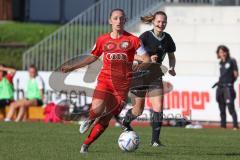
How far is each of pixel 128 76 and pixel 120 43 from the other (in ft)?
1.67

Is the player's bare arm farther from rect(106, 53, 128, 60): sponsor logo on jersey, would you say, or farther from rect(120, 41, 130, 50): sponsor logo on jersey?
rect(120, 41, 130, 50): sponsor logo on jersey

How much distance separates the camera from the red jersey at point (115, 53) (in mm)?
12945

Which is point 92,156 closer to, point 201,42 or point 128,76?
point 128,76

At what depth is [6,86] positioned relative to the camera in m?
25.6

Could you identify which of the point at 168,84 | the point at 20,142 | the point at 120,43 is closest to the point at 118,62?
the point at 120,43

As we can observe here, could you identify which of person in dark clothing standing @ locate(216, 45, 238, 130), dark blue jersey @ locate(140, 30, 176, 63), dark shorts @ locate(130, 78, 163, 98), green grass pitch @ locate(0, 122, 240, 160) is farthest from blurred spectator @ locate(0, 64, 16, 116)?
dark blue jersey @ locate(140, 30, 176, 63)

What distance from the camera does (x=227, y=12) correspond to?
29.2 meters

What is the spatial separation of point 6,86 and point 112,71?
1304 centimetres

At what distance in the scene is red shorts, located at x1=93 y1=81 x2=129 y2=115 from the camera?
12875 millimetres

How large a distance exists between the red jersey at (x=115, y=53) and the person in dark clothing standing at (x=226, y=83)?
34.8 ft

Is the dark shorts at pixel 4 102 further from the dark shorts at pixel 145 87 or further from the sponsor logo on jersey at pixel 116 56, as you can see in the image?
the sponsor logo on jersey at pixel 116 56

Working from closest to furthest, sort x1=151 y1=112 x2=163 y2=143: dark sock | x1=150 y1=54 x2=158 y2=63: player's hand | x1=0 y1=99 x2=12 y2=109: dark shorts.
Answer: x1=150 y1=54 x2=158 y2=63: player's hand, x1=151 y1=112 x2=163 y2=143: dark sock, x1=0 y1=99 x2=12 y2=109: dark shorts

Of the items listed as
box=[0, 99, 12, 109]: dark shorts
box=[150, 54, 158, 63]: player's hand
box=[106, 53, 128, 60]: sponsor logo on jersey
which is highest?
box=[150, 54, 158, 63]: player's hand

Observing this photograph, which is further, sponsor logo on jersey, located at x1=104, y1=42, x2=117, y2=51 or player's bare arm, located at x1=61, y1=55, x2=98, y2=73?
→ sponsor logo on jersey, located at x1=104, y1=42, x2=117, y2=51
